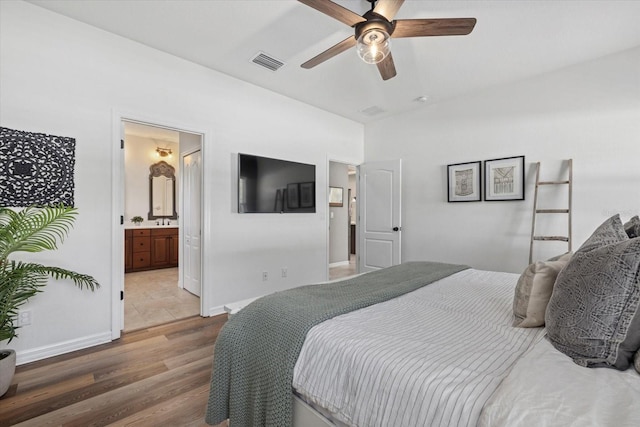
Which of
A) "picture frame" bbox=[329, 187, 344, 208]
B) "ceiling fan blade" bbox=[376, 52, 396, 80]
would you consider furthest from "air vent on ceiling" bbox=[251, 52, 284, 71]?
"picture frame" bbox=[329, 187, 344, 208]

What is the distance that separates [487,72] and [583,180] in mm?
1503

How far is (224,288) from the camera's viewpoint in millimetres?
3295

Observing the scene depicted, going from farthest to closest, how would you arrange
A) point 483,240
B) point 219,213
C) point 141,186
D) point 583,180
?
point 141,186 → point 483,240 → point 219,213 → point 583,180

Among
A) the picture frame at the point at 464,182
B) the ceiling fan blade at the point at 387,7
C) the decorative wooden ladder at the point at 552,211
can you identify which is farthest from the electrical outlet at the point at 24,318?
the decorative wooden ladder at the point at 552,211

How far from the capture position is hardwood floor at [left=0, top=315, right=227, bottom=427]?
163 cm

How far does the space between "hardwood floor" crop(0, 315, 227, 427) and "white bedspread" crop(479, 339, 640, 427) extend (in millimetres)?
1577

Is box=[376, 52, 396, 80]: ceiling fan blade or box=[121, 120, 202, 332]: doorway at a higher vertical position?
box=[376, 52, 396, 80]: ceiling fan blade

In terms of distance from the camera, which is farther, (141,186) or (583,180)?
(141,186)

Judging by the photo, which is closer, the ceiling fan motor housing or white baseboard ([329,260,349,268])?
the ceiling fan motor housing

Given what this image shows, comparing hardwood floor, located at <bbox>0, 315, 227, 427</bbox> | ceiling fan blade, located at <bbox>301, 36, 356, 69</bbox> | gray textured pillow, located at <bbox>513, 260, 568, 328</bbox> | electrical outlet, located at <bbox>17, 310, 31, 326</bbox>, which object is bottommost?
hardwood floor, located at <bbox>0, 315, 227, 427</bbox>

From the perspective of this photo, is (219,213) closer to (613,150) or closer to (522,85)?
(522,85)

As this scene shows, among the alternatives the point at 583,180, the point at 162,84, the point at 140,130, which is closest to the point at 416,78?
the point at 583,180

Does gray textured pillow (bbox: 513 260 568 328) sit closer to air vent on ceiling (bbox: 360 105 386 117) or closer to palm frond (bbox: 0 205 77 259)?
palm frond (bbox: 0 205 77 259)

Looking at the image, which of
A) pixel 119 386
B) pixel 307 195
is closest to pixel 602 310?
pixel 119 386
